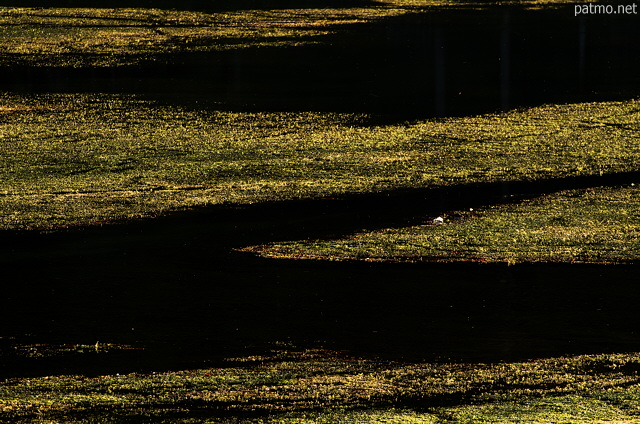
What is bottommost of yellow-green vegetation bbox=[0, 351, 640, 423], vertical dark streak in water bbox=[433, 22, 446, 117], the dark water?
yellow-green vegetation bbox=[0, 351, 640, 423]

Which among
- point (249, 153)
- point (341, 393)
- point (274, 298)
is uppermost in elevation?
point (249, 153)

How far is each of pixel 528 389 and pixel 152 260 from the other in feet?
9.19

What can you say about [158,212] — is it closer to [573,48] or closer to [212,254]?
[212,254]

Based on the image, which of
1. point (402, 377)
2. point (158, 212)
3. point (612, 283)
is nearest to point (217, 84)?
point (158, 212)

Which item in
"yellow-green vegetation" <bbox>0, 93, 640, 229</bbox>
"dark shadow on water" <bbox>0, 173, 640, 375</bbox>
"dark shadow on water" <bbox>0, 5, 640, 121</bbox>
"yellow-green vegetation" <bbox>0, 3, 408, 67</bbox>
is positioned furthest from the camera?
"yellow-green vegetation" <bbox>0, 3, 408, 67</bbox>

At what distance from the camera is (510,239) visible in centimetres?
697

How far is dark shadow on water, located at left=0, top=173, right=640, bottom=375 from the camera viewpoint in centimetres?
541

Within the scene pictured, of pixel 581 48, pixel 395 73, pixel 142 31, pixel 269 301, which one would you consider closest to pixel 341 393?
pixel 269 301

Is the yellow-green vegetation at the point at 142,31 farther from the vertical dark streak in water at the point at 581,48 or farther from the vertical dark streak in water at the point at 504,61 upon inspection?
the vertical dark streak in water at the point at 581,48

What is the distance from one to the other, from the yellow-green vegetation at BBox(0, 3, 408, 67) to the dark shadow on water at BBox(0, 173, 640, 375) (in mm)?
6852

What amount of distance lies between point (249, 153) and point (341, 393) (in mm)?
4718

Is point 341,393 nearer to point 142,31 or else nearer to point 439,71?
point 439,71

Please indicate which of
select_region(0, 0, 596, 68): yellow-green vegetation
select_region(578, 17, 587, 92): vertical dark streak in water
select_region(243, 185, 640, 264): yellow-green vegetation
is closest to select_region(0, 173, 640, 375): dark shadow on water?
select_region(243, 185, 640, 264): yellow-green vegetation

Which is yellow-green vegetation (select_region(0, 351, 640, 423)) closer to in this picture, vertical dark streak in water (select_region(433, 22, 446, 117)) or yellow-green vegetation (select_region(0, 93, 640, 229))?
yellow-green vegetation (select_region(0, 93, 640, 229))
